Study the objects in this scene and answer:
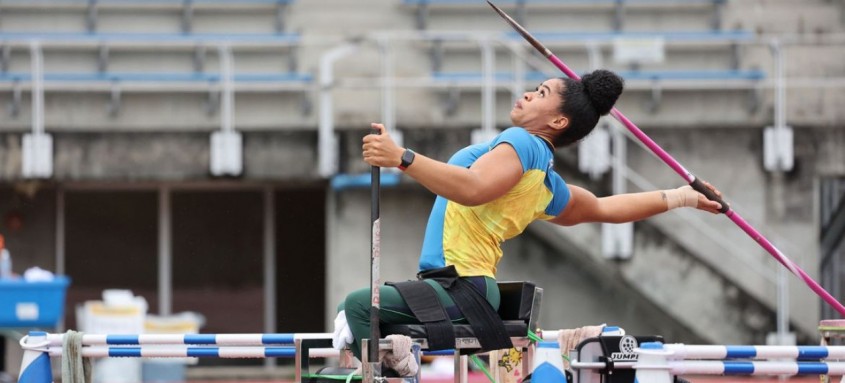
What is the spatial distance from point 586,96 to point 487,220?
0.59 metres

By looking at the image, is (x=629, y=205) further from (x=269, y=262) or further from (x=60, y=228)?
(x=60, y=228)

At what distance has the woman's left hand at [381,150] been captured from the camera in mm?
5070

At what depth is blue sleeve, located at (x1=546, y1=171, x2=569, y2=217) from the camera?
232 inches

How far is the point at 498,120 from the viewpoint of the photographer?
15617 millimetres

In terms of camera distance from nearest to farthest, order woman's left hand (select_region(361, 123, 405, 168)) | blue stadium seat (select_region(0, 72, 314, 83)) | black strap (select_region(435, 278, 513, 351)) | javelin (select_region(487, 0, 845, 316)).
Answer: woman's left hand (select_region(361, 123, 405, 168))
black strap (select_region(435, 278, 513, 351))
javelin (select_region(487, 0, 845, 316))
blue stadium seat (select_region(0, 72, 314, 83))

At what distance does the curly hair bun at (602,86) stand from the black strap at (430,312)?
3.13 ft

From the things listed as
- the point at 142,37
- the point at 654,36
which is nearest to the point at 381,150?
the point at 142,37

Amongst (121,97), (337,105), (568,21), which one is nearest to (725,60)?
(568,21)

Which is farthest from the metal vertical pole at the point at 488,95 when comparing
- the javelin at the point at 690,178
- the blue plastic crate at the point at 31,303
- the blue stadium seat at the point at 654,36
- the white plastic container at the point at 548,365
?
the white plastic container at the point at 548,365

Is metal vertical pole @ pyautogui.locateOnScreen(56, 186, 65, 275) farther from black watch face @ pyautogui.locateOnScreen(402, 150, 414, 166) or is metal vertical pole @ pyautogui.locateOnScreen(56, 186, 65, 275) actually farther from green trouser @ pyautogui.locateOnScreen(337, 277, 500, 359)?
black watch face @ pyautogui.locateOnScreen(402, 150, 414, 166)

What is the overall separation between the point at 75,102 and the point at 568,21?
17.0 feet

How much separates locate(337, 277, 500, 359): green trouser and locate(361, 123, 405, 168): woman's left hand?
21.3 inches

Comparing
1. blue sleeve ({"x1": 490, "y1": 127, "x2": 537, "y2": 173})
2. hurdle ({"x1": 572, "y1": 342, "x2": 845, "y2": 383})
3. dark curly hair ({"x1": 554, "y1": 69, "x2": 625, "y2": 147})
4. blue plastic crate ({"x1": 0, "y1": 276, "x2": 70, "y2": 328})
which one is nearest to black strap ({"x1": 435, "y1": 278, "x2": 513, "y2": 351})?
hurdle ({"x1": 572, "y1": 342, "x2": 845, "y2": 383})

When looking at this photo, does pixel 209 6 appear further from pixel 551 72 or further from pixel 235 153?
pixel 551 72
